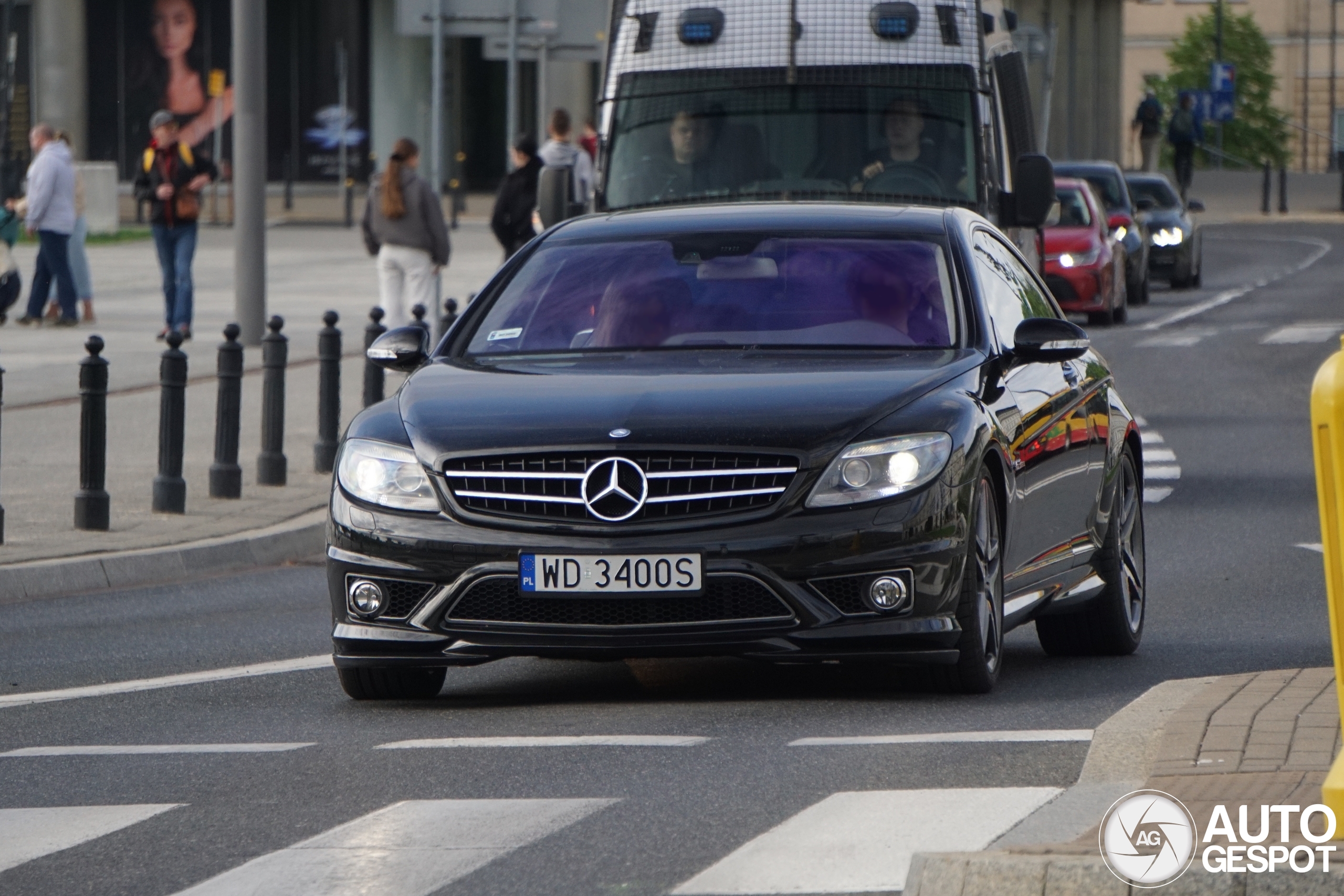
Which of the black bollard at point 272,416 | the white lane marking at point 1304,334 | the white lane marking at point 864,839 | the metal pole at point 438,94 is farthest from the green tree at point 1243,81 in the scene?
the white lane marking at point 864,839

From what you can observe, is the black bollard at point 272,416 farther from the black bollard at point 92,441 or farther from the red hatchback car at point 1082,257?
the red hatchback car at point 1082,257

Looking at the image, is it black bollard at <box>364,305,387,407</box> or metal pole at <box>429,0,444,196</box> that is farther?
metal pole at <box>429,0,444,196</box>

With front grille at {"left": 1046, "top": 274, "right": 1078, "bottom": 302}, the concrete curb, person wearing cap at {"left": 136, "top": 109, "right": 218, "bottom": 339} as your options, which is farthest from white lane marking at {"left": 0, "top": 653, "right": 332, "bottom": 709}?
front grille at {"left": 1046, "top": 274, "right": 1078, "bottom": 302}

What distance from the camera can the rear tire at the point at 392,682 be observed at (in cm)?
832

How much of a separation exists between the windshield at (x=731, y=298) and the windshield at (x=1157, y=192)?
28803mm

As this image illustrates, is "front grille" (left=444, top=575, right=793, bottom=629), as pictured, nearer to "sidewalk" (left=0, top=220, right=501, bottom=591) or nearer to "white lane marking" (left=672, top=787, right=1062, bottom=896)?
"white lane marking" (left=672, top=787, right=1062, bottom=896)

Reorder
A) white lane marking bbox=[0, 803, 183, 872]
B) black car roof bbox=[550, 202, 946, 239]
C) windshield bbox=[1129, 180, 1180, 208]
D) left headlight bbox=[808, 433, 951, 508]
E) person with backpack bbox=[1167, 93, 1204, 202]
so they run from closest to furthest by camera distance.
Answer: white lane marking bbox=[0, 803, 183, 872] < left headlight bbox=[808, 433, 951, 508] < black car roof bbox=[550, 202, 946, 239] < windshield bbox=[1129, 180, 1180, 208] < person with backpack bbox=[1167, 93, 1204, 202]

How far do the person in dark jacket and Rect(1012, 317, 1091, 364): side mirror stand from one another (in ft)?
47.7

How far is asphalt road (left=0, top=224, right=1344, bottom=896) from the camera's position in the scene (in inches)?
228

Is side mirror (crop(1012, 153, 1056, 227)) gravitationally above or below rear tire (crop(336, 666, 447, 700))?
above

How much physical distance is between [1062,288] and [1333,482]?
2455 centimetres

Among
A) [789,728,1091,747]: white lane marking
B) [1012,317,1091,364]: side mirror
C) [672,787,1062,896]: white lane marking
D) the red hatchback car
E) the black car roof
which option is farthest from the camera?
Result: the red hatchback car

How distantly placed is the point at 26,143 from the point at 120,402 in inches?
1612

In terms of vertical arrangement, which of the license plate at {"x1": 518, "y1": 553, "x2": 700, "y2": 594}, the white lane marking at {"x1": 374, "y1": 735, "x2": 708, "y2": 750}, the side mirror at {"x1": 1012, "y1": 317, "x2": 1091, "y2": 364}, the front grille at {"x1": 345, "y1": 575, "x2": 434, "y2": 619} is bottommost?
the white lane marking at {"x1": 374, "y1": 735, "x2": 708, "y2": 750}
